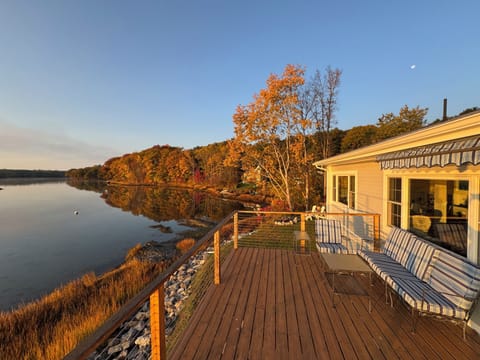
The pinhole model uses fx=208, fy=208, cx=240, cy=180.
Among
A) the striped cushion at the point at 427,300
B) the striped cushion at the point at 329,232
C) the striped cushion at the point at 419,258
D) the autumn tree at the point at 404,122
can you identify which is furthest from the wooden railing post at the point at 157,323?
the autumn tree at the point at 404,122

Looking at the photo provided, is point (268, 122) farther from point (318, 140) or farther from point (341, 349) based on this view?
point (341, 349)

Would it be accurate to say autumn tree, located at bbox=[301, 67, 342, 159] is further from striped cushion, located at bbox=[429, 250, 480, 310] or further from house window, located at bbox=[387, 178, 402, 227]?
striped cushion, located at bbox=[429, 250, 480, 310]

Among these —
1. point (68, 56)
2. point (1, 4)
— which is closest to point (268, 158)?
point (68, 56)

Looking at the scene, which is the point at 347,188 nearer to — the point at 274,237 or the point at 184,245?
the point at 274,237

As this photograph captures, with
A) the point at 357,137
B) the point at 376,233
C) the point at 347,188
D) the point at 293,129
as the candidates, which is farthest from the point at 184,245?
the point at 357,137

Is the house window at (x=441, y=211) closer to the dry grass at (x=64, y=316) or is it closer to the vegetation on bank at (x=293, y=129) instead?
the dry grass at (x=64, y=316)

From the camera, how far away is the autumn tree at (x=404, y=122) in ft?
52.8

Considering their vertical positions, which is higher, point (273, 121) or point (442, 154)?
point (273, 121)

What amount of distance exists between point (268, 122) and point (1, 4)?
38.8 ft

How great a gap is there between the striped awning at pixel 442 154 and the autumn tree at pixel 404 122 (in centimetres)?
1615

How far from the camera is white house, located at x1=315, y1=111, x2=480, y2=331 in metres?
2.18

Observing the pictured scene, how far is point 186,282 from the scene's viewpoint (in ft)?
18.1

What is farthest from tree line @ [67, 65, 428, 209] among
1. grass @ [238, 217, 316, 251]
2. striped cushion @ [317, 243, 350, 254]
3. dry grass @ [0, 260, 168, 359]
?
dry grass @ [0, 260, 168, 359]

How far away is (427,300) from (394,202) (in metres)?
2.45
